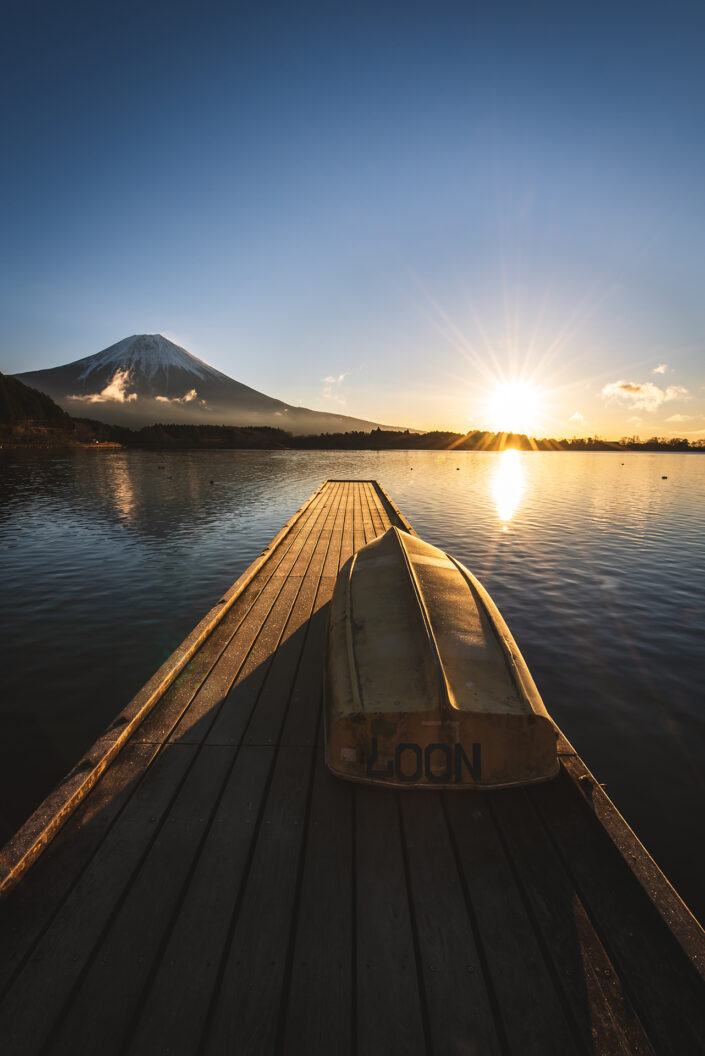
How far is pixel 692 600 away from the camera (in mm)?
11727

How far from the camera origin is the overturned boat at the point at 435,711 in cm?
334

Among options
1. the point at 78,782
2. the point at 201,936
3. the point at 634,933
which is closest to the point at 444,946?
the point at 634,933

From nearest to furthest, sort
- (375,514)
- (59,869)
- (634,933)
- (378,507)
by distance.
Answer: (634,933), (59,869), (375,514), (378,507)

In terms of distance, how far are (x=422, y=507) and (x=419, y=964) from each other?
24.2m

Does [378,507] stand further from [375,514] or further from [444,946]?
[444,946]

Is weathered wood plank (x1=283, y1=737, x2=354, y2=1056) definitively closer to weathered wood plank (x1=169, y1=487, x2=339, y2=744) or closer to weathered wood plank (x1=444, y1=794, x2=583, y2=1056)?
weathered wood plank (x1=444, y1=794, x2=583, y2=1056)

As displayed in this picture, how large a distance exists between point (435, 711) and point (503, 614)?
7926 millimetres

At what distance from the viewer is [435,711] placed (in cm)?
330

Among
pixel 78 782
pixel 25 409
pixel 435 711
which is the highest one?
pixel 25 409

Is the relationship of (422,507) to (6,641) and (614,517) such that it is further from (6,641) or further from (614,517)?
(6,641)

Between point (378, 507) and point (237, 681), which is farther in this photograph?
point (378, 507)

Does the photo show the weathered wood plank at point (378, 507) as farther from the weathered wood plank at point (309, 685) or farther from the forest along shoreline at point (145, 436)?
the forest along shoreline at point (145, 436)

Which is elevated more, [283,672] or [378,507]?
[378,507]

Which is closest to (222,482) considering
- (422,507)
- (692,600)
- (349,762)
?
(422,507)
